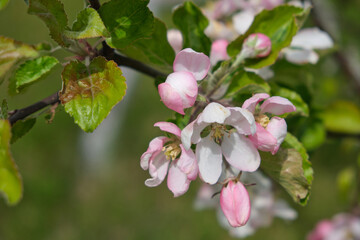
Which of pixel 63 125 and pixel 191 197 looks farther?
pixel 63 125

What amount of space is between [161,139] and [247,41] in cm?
34

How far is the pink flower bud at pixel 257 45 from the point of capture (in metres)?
0.89

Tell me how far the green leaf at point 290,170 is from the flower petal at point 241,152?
70mm

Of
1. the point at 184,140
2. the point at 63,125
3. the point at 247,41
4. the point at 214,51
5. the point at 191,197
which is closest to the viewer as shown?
the point at 184,140

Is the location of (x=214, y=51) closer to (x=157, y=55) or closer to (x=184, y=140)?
(x=157, y=55)

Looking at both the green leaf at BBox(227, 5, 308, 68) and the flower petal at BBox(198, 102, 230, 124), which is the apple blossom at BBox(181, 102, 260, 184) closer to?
the flower petal at BBox(198, 102, 230, 124)

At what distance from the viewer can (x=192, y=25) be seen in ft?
3.25

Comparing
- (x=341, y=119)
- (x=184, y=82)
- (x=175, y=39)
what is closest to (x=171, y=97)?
(x=184, y=82)

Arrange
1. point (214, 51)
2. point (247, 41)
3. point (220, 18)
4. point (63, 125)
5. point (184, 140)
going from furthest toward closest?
point (63, 125) → point (220, 18) → point (214, 51) → point (247, 41) → point (184, 140)

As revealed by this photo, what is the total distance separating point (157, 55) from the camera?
948mm

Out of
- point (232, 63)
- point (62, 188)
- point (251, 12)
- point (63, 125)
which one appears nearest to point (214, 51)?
point (232, 63)

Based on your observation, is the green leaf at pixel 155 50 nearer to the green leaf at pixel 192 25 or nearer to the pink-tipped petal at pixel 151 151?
the green leaf at pixel 192 25

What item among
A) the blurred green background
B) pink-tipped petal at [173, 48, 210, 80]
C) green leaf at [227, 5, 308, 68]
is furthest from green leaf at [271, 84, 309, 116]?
the blurred green background

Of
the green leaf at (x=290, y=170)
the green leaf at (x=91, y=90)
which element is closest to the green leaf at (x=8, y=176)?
the green leaf at (x=91, y=90)
